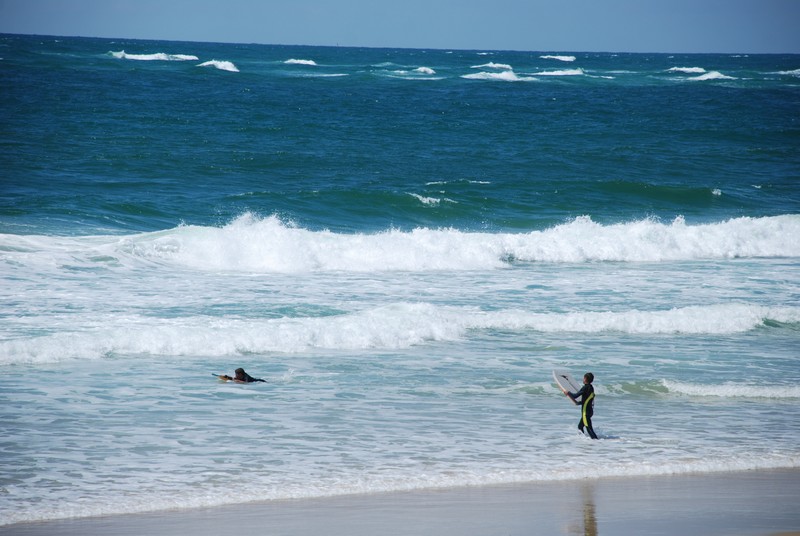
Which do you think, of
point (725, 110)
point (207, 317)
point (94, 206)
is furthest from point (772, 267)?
point (725, 110)

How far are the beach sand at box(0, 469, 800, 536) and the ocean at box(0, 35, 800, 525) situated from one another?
0.34 meters

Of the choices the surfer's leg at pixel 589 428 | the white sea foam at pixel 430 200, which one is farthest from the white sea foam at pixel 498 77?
the surfer's leg at pixel 589 428

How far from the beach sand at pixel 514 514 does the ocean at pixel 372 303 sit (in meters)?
0.34

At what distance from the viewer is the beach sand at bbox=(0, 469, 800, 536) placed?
797 centimetres

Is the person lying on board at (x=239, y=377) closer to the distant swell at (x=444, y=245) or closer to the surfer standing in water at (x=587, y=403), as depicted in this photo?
the surfer standing in water at (x=587, y=403)

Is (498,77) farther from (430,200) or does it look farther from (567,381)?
(567,381)

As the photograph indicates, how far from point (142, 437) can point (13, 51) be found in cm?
8129

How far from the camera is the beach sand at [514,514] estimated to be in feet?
26.1

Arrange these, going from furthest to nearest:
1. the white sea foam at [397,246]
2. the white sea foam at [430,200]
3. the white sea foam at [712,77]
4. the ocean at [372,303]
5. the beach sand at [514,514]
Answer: the white sea foam at [712,77], the white sea foam at [430,200], the white sea foam at [397,246], the ocean at [372,303], the beach sand at [514,514]

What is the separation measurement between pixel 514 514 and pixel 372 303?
9.82 m

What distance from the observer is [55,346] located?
14.3 meters

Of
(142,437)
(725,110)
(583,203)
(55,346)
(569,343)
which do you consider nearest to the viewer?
(142,437)

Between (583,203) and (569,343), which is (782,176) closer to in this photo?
(583,203)

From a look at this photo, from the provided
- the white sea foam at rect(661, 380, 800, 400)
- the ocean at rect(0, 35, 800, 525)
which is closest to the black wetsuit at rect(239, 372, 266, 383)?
the ocean at rect(0, 35, 800, 525)
